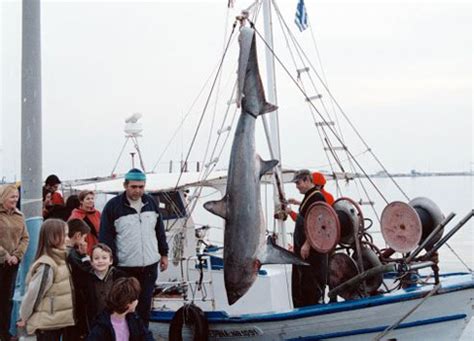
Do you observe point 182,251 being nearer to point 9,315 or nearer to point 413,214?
point 9,315

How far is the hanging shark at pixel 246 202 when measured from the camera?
206 inches

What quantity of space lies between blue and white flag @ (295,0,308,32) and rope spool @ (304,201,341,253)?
16.0 ft

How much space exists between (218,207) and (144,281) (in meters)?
0.99

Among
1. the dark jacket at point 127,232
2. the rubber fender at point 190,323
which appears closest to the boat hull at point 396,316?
the rubber fender at point 190,323

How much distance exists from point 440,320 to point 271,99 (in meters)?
3.77

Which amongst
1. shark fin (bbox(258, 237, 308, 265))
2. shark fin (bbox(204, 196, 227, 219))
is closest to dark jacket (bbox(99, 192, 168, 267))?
shark fin (bbox(204, 196, 227, 219))

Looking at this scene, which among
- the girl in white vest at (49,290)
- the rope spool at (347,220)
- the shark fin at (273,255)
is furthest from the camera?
the rope spool at (347,220)

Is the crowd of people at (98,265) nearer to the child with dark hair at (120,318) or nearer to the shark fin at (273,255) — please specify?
the child with dark hair at (120,318)

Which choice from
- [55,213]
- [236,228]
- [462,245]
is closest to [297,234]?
[236,228]

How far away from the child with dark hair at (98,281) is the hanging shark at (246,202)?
1.16 m

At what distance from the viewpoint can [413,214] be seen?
18.5ft

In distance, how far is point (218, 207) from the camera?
5.41m

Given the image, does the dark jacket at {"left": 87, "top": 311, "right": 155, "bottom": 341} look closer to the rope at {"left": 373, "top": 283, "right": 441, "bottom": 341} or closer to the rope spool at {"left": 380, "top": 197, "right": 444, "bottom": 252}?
the rope at {"left": 373, "top": 283, "right": 441, "bottom": 341}

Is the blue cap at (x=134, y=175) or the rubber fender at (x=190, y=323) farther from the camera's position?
the rubber fender at (x=190, y=323)
